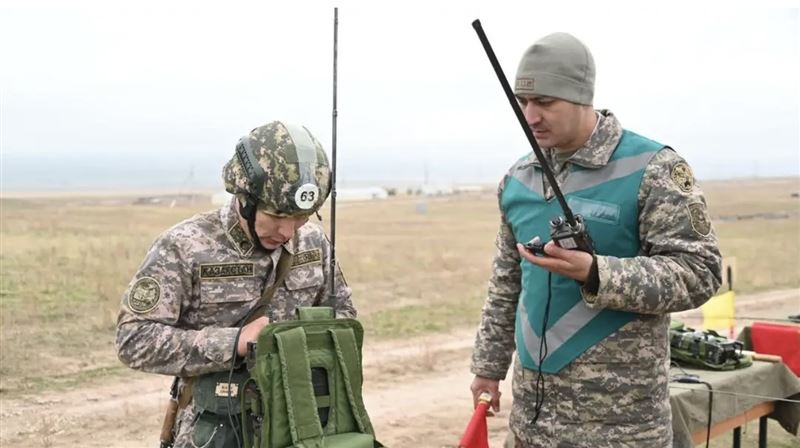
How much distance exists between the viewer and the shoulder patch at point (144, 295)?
2.96 m

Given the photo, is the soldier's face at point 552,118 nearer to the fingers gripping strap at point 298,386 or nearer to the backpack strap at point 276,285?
the backpack strap at point 276,285

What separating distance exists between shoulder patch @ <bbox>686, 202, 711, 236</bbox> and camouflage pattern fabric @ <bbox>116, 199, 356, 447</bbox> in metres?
1.36

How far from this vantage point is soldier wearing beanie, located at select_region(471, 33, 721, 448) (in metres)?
3.09

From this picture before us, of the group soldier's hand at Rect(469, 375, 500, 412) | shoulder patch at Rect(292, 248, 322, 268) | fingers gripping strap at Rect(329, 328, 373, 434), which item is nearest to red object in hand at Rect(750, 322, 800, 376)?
soldier's hand at Rect(469, 375, 500, 412)

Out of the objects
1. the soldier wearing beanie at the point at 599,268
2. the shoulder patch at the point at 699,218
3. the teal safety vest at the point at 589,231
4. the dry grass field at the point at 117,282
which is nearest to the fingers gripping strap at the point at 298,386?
the soldier wearing beanie at the point at 599,268

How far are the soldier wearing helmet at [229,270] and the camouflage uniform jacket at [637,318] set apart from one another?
Result: 3.35 feet

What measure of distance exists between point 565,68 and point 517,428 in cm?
146

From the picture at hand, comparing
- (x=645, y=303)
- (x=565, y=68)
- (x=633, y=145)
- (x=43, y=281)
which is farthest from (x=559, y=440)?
(x=43, y=281)

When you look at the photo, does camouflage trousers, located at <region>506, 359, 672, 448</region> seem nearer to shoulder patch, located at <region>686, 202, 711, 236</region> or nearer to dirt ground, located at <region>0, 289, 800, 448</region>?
shoulder patch, located at <region>686, 202, 711, 236</region>

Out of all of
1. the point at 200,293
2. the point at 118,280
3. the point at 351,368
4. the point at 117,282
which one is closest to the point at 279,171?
the point at 200,293

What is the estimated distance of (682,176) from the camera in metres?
3.24

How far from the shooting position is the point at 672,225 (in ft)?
10.4

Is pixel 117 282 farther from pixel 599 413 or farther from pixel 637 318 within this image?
pixel 637 318

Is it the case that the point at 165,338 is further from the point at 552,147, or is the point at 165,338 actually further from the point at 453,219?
the point at 453,219
